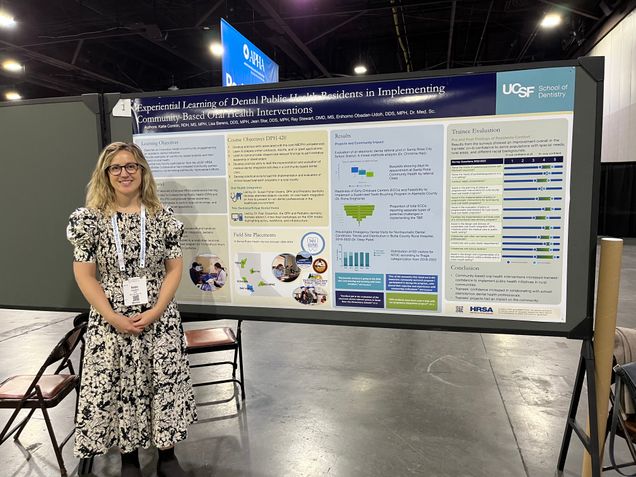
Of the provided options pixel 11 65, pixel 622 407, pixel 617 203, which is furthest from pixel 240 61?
pixel 617 203

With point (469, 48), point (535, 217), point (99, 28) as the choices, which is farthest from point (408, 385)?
point (469, 48)

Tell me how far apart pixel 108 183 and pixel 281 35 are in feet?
22.2

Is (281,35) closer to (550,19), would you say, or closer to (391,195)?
(550,19)

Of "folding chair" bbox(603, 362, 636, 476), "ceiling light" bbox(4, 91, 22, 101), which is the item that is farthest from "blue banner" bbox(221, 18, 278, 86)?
"ceiling light" bbox(4, 91, 22, 101)

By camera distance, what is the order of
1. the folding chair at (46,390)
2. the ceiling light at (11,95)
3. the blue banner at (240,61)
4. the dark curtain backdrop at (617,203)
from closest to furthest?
1. the folding chair at (46,390)
2. the blue banner at (240,61)
3. the dark curtain backdrop at (617,203)
4. the ceiling light at (11,95)

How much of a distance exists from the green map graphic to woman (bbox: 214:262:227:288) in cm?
64

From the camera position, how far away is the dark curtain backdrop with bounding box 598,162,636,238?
10148mm

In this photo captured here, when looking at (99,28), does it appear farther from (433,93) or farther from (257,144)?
(433,93)

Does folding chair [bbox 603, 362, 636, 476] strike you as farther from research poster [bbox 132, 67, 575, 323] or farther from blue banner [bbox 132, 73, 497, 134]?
blue banner [bbox 132, 73, 497, 134]

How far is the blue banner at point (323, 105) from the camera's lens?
162cm

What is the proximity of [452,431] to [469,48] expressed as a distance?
9.02 meters

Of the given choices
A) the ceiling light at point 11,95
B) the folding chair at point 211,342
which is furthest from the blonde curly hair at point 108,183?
the ceiling light at point 11,95

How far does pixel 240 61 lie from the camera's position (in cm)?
381

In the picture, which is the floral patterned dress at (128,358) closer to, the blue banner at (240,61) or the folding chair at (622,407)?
the folding chair at (622,407)
